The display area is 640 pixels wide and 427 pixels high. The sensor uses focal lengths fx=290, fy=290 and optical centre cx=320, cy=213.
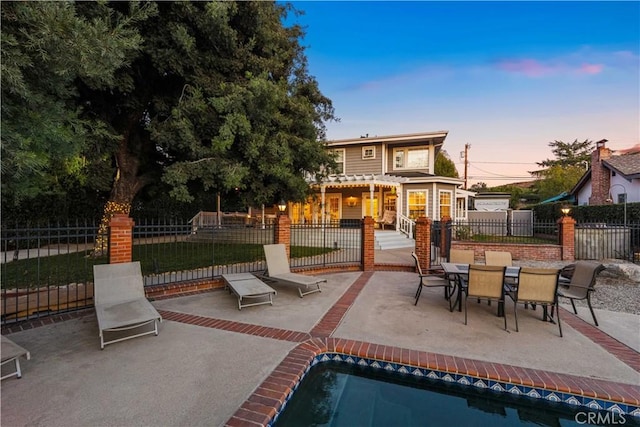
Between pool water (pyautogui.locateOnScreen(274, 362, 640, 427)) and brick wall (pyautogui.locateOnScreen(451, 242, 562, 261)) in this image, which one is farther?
brick wall (pyautogui.locateOnScreen(451, 242, 562, 261))

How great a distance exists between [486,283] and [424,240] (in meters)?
4.23

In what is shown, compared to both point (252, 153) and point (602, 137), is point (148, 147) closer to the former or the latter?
point (252, 153)

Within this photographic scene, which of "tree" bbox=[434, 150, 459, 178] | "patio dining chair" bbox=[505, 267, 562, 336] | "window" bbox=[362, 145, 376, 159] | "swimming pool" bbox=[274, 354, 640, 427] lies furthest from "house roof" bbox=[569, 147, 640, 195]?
"swimming pool" bbox=[274, 354, 640, 427]

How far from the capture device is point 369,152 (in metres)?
20.0

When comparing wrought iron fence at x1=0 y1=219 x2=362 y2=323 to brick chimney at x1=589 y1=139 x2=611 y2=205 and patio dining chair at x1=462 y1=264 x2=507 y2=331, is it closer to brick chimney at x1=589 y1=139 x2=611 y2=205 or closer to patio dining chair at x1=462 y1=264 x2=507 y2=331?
patio dining chair at x1=462 y1=264 x2=507 y2=331

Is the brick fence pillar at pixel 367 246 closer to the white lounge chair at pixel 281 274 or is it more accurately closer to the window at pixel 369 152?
the white lounge chair at pixel 281 274

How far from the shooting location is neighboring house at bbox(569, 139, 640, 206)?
51.6 feet

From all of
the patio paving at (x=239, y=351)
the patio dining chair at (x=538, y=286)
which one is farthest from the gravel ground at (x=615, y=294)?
the patio dining chair at (x=538, y=286)

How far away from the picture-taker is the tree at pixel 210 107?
8.01m

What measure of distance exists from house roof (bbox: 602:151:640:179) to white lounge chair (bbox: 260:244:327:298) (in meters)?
18.5

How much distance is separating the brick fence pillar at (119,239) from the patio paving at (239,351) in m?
1.10

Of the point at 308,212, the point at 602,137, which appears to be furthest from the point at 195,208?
the point at 602,137

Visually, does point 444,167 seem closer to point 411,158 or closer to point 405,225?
point 411,158

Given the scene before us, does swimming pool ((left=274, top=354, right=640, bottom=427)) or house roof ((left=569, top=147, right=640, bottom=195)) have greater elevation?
house roof ((left=569, top=147, right=640, bottom=195))
